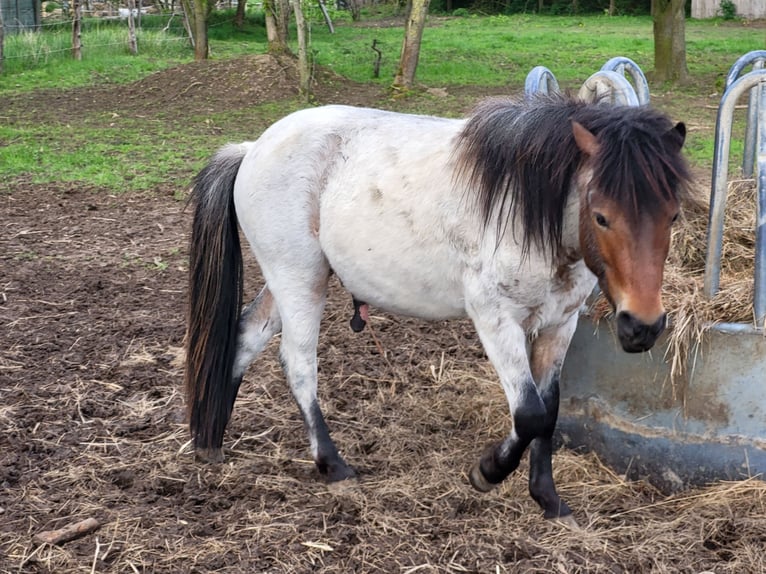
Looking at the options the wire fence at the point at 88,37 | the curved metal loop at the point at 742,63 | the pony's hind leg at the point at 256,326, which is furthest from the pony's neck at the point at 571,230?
the wire fence at the point at 88,37

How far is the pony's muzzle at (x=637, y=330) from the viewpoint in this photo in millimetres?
2809

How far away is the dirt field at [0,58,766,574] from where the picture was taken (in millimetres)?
3227

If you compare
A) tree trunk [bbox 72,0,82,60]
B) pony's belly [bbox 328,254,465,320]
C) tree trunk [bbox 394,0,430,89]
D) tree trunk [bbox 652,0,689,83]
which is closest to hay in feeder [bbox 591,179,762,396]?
pony's belly [bbox 328,254,465,320]

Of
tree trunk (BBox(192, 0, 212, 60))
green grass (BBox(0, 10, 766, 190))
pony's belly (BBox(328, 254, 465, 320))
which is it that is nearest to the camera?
pony's belly (BBox(328, 254, 465, 320))

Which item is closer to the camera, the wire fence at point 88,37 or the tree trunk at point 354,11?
the wire fence at point 88,37

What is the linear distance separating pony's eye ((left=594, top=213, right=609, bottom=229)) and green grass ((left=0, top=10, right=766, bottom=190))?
20.7 feet

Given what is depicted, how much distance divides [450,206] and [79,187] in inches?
234

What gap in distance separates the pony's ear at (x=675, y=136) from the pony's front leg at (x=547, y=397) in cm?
79

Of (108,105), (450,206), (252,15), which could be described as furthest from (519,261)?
(252,15)

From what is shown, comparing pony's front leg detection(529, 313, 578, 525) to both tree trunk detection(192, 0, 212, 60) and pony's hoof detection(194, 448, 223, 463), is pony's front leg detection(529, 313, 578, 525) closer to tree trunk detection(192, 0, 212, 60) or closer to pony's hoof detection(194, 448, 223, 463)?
pony's hoof detection(194, 448, 223, 463)

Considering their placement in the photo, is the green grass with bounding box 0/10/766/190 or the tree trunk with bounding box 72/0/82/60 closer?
the green grass with bounding box 0/10/766/190

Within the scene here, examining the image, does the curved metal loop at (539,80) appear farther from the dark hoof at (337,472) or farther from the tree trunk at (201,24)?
the tree trunk at (201,24)

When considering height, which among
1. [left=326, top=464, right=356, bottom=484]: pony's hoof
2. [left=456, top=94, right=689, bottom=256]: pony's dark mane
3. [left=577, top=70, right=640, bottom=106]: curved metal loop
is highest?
[left=577, top=70, right=640, bottom=106]: curved metal loop

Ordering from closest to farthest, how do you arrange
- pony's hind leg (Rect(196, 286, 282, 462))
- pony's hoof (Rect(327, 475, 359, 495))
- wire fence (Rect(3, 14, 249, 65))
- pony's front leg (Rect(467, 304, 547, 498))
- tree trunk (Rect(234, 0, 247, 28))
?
pony's front leg (Rect(467, 304, 547, 498)) → pony's hoof (Rect(327, 475, 359, 495)) → pony's hind leg (Rect(196, 286, 282, 462)) → wire fence (Rect(3, 14, 249, 65)) → tree trunk (Rect(234, 0, 247, 28))
